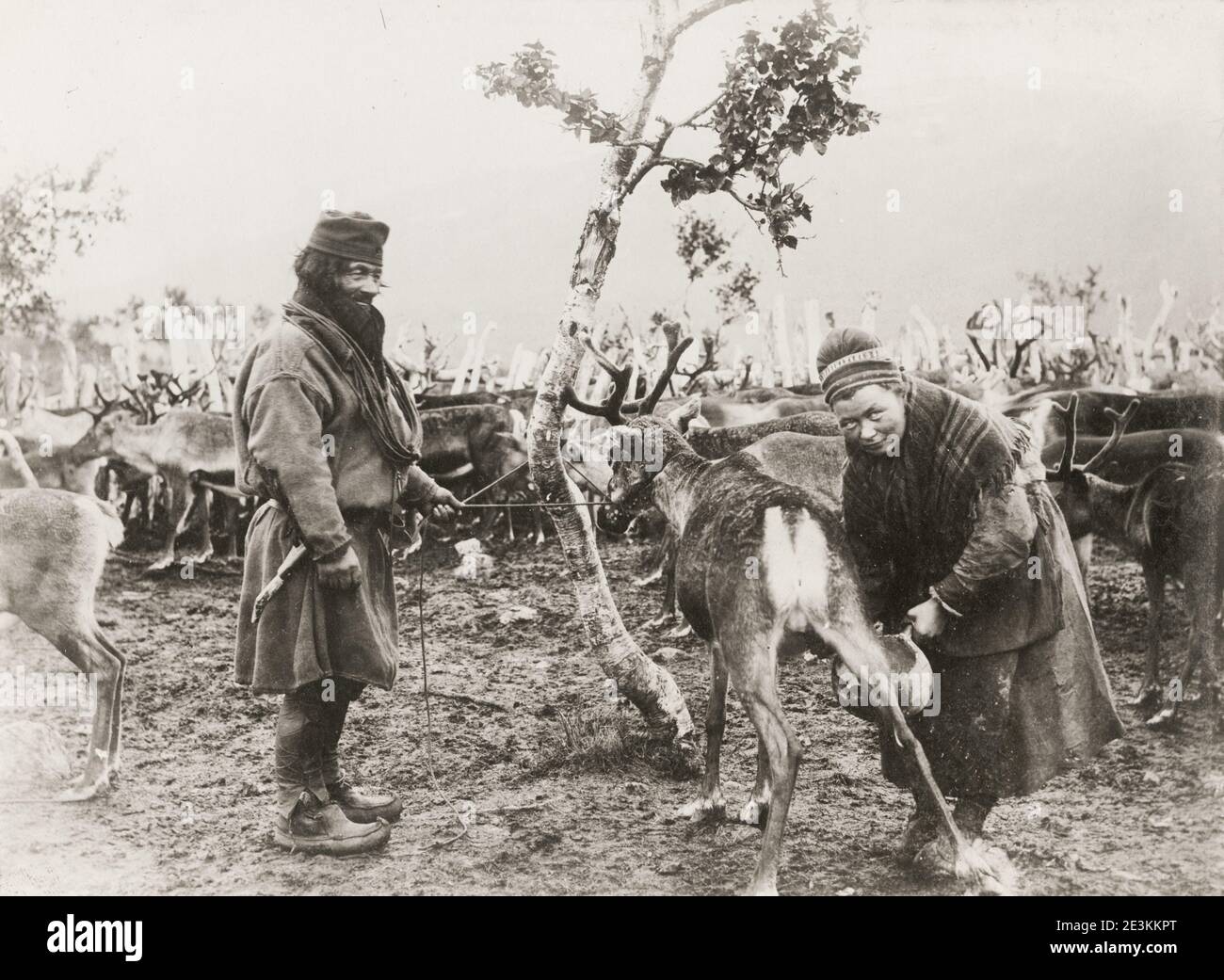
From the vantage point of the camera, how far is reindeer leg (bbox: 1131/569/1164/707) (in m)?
4.66

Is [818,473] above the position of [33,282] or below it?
below

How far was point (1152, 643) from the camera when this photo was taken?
15.6 ft

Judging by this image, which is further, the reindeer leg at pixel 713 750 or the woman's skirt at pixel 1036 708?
the reindeer leg at pixel 713 750

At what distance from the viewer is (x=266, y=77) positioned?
4.89 meters

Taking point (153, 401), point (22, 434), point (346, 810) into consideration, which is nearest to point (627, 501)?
point (346, 810)

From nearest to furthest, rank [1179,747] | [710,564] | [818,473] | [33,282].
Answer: [710,564], [1179,747], [33,282], [818,473]

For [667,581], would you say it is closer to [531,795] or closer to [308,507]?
[531,795]

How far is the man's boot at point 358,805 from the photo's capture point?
4.24m

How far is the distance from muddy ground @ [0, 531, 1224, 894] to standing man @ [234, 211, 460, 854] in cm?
33

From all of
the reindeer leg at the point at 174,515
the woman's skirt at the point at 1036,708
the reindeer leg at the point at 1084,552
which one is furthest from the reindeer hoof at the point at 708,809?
the reindeer leg at the point at 174,515

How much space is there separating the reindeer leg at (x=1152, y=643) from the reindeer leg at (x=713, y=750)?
1934 millimetres

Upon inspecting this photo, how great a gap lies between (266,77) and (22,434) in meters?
2.81

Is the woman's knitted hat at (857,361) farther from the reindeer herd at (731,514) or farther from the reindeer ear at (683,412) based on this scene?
the reindeer ear at (683,412)
